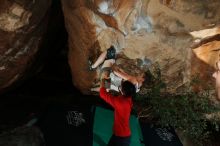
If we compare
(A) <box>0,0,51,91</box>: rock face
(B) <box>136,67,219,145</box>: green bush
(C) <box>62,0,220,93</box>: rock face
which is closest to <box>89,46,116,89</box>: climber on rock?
(C) <box>62,0,220,93</box>: rock face

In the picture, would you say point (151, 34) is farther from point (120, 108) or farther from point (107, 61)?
point (120, 108)

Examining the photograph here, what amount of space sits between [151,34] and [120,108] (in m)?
1.46

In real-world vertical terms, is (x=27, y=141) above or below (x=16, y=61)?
below

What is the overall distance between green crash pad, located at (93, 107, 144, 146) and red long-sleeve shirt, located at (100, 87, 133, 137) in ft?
3.02

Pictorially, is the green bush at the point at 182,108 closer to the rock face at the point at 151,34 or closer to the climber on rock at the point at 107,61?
the rock face at the point at 151,34

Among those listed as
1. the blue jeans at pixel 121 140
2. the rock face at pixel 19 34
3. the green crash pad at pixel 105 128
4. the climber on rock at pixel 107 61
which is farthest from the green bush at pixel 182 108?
the rock face at pixel 19 34

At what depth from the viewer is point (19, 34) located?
6109mm

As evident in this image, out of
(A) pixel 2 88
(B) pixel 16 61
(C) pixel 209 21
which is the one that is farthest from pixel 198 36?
(A) pixel 2 88

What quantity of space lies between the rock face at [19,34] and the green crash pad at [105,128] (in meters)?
1.63

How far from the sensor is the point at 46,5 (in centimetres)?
630

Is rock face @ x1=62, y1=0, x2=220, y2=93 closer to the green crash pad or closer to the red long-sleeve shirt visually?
the green crash pad

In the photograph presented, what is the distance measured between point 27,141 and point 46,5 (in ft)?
7.50

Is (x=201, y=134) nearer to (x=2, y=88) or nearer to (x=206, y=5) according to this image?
(x=206, y=5)

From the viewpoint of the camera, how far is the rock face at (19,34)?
228 inches
